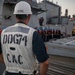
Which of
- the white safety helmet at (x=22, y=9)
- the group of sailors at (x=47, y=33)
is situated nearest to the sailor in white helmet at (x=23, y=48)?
the white safety helmet at (x=22, y=9)

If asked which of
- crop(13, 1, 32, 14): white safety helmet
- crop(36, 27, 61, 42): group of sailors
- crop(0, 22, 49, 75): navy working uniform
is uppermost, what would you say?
crop(13, 1, 32, 14): white safety helmet

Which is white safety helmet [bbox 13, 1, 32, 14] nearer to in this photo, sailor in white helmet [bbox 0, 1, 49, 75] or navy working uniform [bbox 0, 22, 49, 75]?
sailor in white helmet [bbox 0, 1, 49, 75]

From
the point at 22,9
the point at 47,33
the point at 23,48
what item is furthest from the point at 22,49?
the point at 47,33

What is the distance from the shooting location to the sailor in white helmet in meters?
2.45

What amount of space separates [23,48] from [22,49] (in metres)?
0.02

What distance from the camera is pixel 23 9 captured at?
8.38 feet

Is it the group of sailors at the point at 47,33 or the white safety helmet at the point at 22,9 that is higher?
the white safety helmet at the point at 22,9

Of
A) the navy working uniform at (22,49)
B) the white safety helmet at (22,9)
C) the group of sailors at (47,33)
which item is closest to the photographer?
the navy working uniform at (22,49)

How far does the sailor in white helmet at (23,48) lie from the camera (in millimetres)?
2445

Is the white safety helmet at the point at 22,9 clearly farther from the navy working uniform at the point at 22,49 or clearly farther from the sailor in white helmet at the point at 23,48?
the navy working uniform at the point at 22,49

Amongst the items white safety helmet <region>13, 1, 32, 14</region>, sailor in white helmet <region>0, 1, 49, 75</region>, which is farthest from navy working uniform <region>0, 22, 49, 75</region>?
white safety helmet <region>13, 1, 32, 14</region>

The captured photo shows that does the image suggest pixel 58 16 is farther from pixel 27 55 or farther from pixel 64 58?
pixel 27 55

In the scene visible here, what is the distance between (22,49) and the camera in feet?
8.16

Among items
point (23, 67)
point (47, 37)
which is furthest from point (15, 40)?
point (47, 37)
